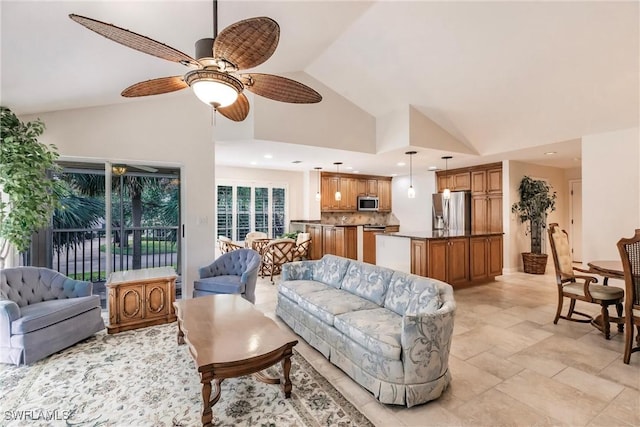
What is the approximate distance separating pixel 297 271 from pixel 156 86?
98.9 inches

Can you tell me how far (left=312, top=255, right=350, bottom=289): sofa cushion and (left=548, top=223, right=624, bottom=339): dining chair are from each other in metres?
2.50

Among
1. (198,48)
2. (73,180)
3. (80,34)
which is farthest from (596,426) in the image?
(73,180)

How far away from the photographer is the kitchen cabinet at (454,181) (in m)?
7.00

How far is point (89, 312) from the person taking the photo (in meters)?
3.06

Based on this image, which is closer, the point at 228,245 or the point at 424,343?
the point at 424,343

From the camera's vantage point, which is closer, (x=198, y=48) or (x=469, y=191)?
(x=198, y=48)

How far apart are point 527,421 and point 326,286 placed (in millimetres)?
2040

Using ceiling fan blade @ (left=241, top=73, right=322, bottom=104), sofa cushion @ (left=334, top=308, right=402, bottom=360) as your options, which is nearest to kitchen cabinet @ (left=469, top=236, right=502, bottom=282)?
sofa cushion @ (left=334, top=308, right=402, bottom=360)

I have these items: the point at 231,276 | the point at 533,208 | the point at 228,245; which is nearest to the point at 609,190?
the point at 533,208

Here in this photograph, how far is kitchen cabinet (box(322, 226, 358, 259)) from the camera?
6398 mm

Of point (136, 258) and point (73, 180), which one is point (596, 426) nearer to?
point (136, 258)

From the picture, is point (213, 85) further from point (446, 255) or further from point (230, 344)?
point (446, 255)

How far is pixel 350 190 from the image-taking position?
27.3 ft

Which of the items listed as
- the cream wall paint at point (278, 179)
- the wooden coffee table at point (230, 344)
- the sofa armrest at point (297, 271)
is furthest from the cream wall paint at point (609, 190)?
the cream wall paint at point (278, 179)
